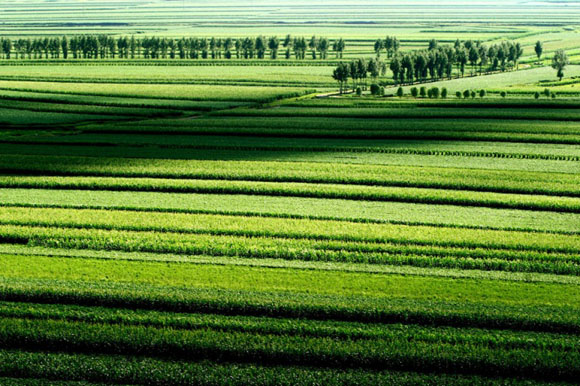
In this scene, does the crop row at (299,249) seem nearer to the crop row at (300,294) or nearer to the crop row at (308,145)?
the crop row at (300,294)

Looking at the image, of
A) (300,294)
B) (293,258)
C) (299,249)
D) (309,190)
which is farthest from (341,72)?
(300,294)

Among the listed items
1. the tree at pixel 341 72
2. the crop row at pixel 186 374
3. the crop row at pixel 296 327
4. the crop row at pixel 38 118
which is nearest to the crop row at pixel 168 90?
the tree at pixel 341 72

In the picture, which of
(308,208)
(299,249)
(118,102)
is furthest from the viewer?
(118,102)

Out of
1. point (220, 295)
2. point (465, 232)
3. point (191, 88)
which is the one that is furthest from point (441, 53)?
point (220, 295)

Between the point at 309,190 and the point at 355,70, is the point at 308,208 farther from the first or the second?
the point at 355,70

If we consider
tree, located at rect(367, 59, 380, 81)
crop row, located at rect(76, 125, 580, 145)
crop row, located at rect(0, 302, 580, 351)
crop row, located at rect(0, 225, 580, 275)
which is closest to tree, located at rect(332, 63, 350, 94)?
tree, located at rect(367, 59, 380, 81)

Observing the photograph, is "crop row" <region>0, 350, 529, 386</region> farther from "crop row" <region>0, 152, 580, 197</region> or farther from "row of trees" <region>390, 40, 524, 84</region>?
"row of trees" <region>390, 40, 524, 84</region>
